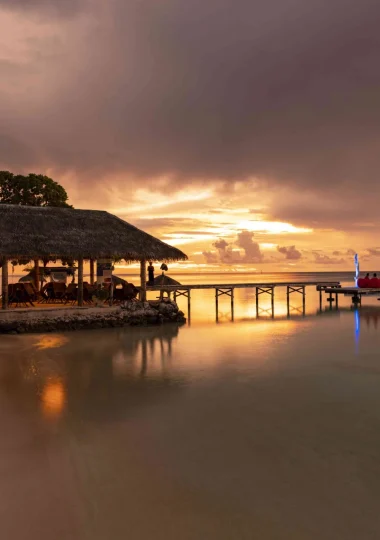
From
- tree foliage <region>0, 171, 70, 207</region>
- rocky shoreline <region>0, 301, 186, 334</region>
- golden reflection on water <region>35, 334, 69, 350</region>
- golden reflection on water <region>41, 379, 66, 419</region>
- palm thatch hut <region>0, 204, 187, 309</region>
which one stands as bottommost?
golden reflection on water <region>41, 379, 66, 419</region>

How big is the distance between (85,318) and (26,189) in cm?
1129

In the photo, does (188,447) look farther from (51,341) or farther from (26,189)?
(26,189)

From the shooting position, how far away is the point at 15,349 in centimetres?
1280

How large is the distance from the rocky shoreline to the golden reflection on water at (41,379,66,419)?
7590 millimetres

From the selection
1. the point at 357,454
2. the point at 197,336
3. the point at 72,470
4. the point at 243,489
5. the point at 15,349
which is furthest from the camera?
the point at 197,336

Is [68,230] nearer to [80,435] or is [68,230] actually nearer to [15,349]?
[15,349]

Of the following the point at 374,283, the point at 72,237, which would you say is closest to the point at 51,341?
the point at 72,237

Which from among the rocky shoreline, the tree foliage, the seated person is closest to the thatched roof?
the rocky shoreline

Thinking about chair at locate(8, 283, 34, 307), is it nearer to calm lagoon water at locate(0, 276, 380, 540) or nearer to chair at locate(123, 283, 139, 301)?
chair at locate(123, 283, 139, 301)

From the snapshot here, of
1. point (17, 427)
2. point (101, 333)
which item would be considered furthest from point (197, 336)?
point (17, 427)

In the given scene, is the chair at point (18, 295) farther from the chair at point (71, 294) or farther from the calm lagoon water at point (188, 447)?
the calm lagoon water at point (188, 447)

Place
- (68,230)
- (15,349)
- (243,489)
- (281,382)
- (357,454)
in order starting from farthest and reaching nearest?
(68,230)
(15,349)
(281,382)
(357,454)
(243,489)

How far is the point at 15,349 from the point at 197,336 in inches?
256

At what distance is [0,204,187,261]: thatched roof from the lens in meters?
16.2
